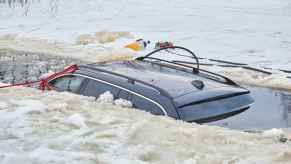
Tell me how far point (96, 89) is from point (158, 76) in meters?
0.73

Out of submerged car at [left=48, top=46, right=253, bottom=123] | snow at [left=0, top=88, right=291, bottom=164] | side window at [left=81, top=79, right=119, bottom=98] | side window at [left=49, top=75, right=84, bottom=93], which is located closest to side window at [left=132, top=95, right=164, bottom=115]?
submerged car at [left=48, top=46, right=253, bottom=123]

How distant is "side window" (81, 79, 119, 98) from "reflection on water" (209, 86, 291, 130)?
125 cm

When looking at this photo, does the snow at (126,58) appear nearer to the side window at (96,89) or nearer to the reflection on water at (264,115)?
the side window at (96,89)

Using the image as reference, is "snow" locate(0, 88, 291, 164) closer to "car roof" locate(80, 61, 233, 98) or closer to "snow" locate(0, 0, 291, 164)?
"snow" locate(0, 0, 291, 164)

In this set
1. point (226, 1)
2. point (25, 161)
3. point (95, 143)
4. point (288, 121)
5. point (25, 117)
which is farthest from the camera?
point (226, 1)

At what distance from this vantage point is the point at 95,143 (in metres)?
5.05

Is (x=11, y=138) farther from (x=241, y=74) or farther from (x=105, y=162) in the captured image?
(x=241, y=74)

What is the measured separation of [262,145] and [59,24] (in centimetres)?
1990

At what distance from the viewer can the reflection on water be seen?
599 cm

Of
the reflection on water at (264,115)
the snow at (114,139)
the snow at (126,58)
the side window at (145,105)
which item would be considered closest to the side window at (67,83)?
the snow at (126,58)

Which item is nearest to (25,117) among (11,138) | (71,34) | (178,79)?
(11,138)

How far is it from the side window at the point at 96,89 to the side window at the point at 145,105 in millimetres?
304

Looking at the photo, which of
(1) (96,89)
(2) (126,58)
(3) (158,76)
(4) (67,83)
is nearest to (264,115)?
(3) (158,76)

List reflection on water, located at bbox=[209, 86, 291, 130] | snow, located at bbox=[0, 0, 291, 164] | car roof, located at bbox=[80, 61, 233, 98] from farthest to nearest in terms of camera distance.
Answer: car roof, located at bbox=[80, 61, 233, 98] < reflection on water, located at bbox=[209, 86, 291, 130] < snow, located at bbox=[0, 0, 291, 164]
